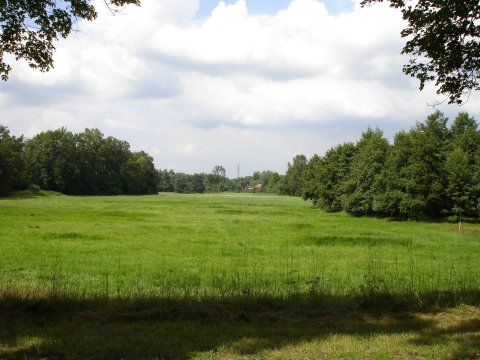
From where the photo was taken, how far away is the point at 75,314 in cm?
834

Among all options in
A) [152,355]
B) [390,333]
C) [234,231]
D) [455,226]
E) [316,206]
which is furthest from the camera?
[316,206]

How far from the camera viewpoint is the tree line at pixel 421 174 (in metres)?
51.4

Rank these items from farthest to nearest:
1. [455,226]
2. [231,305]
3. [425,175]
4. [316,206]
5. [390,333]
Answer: [316,206]
[425,175]
[455,226]
[231,305]
[390,333]

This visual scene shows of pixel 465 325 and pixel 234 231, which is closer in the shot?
pixel 465 325

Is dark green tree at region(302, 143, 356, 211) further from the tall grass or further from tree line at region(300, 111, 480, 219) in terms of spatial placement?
the tall grass

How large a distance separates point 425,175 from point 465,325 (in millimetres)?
50664

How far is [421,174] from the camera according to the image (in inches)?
2162

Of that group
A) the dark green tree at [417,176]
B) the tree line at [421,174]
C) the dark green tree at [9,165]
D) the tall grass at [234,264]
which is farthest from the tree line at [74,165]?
the dark green tree at [417,176]

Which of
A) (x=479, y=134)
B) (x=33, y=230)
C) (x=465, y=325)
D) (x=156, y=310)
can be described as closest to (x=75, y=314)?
(x=156, y=310)

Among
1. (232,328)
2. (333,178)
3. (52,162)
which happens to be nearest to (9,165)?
(52,162)

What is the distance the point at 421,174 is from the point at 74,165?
117 metres

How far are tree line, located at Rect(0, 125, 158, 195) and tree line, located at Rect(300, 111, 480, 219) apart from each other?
273ft

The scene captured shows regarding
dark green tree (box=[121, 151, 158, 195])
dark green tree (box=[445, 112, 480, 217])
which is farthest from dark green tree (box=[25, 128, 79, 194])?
dark green tree (box=[445, 112, 480, 217])

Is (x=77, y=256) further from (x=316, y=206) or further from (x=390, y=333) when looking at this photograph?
(x=316, y=206)
